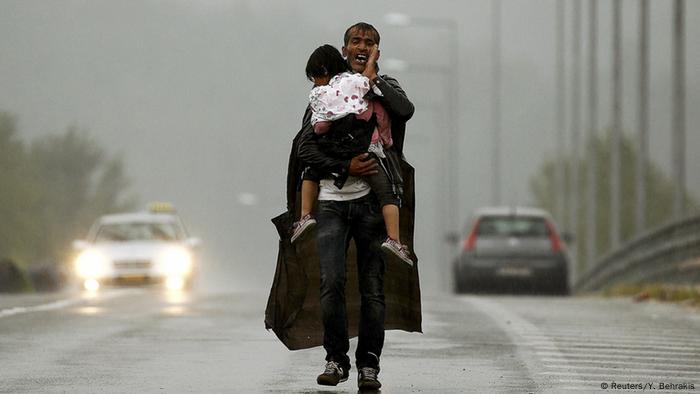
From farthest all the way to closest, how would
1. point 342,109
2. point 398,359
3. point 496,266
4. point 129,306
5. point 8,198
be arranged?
point 8,198, point 496,266, point 129,306, point 398,359, point 342,109

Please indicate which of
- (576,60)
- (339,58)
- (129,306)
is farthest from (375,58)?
(576,60)

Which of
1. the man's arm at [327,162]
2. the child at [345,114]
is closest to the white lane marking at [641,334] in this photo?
the child at [345,114]

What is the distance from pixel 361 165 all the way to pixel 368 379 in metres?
1.12

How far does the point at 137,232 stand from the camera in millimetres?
31156

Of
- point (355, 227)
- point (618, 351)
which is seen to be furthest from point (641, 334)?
point (355, 227)

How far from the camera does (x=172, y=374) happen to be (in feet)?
35.9

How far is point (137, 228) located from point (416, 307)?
21286mm

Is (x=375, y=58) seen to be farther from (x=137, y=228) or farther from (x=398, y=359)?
(x=137, y=228)

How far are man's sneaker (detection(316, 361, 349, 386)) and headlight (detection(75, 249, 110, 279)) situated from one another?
66.2 feet

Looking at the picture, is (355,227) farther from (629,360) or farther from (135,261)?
(135,261)

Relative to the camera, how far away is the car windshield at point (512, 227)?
30734 millimetres

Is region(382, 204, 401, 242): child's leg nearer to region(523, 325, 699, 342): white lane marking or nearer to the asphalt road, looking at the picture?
the asphalt road

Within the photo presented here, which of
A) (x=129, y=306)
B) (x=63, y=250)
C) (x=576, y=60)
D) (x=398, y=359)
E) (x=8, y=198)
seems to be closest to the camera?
(x=398, y=359)

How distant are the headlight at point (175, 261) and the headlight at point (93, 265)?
35.2 inches
